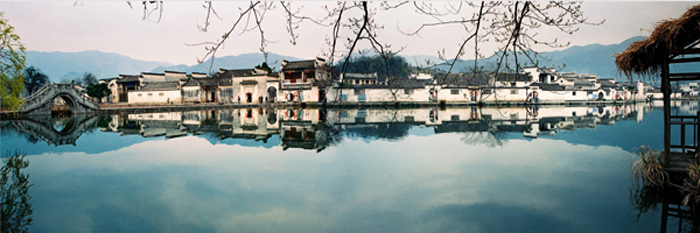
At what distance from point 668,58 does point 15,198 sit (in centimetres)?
929

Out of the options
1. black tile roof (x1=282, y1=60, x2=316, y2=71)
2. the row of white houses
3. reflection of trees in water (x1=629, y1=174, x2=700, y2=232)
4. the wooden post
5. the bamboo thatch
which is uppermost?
black tile roof (x1=282, y1=60, x2=316, y2=71)

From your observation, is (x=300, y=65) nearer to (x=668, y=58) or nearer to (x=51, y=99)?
(x=51, y=99)

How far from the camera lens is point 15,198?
4906 mm

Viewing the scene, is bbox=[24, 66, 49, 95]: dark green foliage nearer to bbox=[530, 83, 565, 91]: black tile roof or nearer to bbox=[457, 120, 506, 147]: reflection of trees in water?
bbox=[457, 120, 506, 147]: reflection of trees in water

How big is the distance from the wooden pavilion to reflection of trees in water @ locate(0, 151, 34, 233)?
8.02 m

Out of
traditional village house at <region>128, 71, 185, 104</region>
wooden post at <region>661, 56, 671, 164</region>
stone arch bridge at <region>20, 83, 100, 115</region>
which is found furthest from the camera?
traditional village house at <region>128, 71, 185, 104</region>

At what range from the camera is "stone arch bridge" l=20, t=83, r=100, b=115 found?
51.9 ft

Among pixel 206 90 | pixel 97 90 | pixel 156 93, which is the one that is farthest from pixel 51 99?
pixel 97 90

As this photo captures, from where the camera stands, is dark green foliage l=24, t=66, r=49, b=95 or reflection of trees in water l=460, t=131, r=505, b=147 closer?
reflection of trees in water l=460, t=131, r=505, b=147

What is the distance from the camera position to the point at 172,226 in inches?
157

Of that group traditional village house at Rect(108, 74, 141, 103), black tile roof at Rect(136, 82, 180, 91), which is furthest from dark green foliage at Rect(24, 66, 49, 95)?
black tile roof at Rect(136, 82, 180, 91)

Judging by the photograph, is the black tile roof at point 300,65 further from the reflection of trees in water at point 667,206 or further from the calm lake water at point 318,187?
the reflection of trees in water at point 667,206

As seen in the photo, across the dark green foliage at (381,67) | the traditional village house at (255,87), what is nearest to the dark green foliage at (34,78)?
the traditional village house at (255,87)

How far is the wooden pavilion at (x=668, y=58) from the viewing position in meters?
4.12
